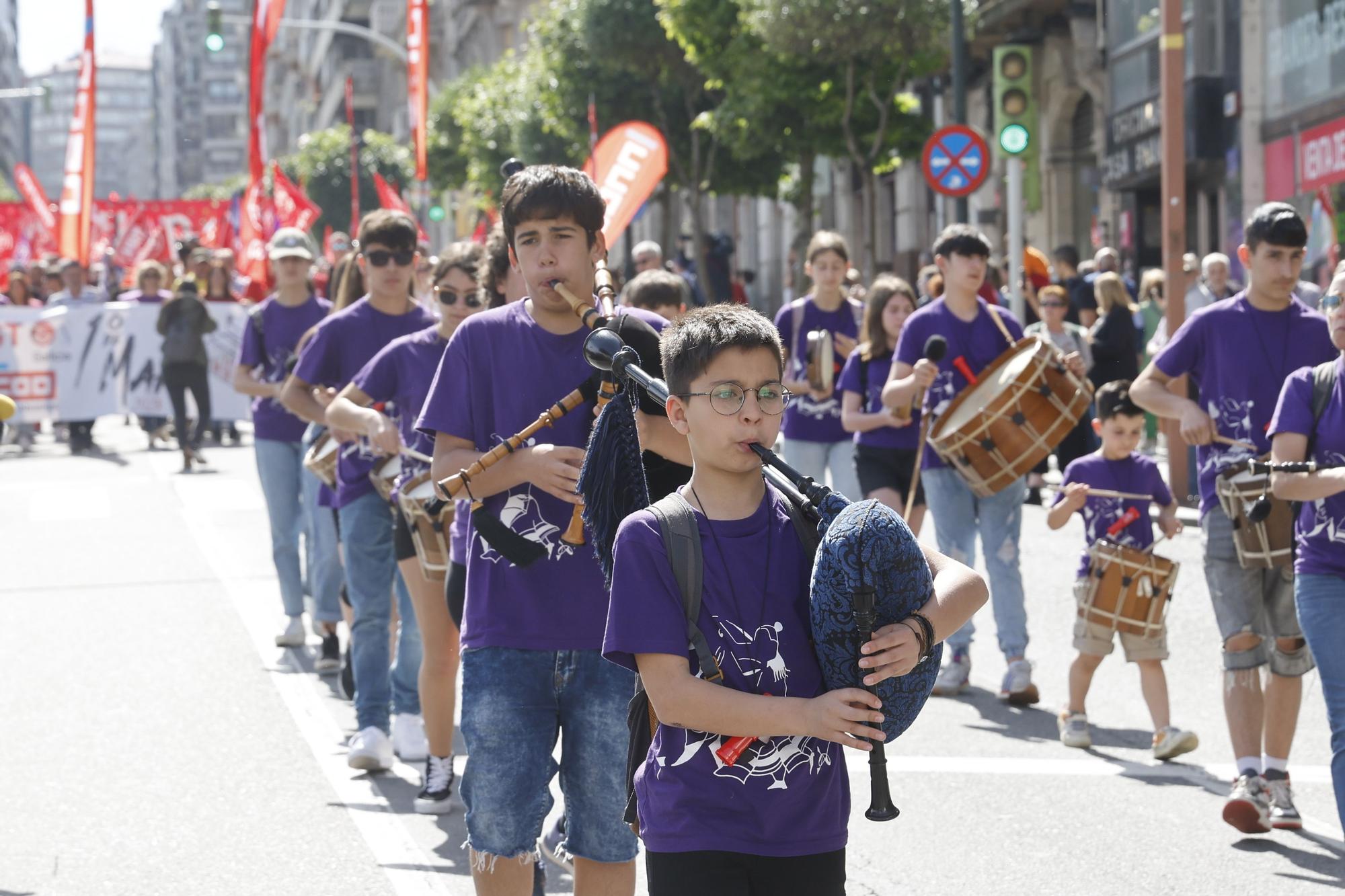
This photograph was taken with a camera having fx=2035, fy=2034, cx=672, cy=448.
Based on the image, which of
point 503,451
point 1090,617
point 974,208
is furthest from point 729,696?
point 974,208

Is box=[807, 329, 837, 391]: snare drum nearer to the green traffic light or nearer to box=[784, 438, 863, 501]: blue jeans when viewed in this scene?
box=[784, 438, 863, 501]: blue jeans

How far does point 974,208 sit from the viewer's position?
32.0 m

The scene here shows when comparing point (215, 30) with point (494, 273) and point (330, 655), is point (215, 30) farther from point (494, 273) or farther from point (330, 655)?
point (494, 273)

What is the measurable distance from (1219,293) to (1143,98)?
9536mm

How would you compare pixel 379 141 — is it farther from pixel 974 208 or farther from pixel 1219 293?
pixel 1219 293

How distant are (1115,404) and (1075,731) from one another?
127cm

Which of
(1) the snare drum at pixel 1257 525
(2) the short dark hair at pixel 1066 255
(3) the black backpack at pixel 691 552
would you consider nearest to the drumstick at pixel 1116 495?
(1) the snare drum at pixel 1257 525

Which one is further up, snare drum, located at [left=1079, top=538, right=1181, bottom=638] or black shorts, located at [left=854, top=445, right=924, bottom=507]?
black shorts, located at [left=854, top=445, right=924, bottom=507]

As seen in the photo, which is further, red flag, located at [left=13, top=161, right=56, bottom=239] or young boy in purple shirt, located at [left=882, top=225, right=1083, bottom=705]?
red flag, located at [left=13, top=161, right=56, bottom=239]

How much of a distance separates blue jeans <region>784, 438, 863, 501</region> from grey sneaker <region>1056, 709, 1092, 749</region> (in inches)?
97.2

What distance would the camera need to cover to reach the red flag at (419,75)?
2259 centimetres

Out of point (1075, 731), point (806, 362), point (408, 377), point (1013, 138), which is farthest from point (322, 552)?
point (1013, 138)

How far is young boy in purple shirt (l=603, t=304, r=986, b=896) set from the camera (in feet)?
11.1

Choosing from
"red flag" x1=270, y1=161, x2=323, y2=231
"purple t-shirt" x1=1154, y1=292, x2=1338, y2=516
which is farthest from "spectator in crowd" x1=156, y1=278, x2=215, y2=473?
"purple t-shirt" x1=1154, y1=292, x2=1338, y2=516
